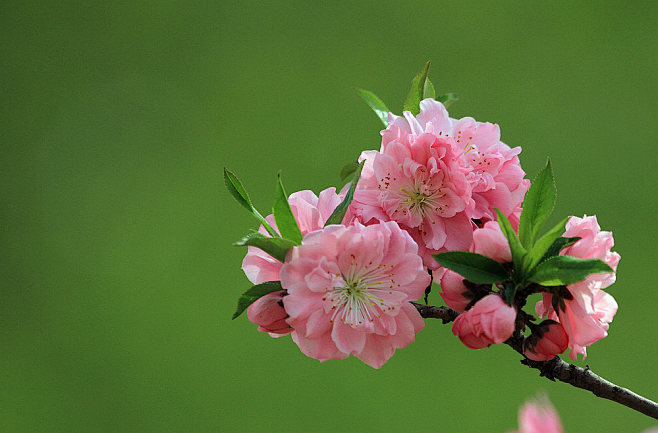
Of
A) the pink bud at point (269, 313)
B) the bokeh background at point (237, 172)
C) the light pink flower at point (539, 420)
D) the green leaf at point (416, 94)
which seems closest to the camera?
the light pink flower at point (539, 420)

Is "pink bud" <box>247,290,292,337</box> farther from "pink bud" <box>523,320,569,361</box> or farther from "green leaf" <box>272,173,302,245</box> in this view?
"pink bud" <box>523,320,569,361</box>

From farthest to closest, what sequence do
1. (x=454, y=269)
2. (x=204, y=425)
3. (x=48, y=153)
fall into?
(x=48, y=153), (x=204, y=425), (x=454, y=269)

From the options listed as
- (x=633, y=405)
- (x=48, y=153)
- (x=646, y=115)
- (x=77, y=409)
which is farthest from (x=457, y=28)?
(x=633, y=405)

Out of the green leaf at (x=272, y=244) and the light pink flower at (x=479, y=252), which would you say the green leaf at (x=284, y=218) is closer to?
the green leaf at (x=272, y=244)

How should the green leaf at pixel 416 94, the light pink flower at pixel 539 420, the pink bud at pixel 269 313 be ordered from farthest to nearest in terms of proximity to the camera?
the green leaf at pixel 416 94, the pink bud at pixel 269 313, the light pink flower at pixel 539 420

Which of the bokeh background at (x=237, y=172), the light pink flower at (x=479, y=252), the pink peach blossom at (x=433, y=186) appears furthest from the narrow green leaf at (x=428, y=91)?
the bokeh background at (x=237, y=172)

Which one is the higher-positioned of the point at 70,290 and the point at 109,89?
the point at 109,89

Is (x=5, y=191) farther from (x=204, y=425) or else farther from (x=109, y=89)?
(x=204, y=425)

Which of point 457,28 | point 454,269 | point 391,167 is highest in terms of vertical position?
point 457,28
